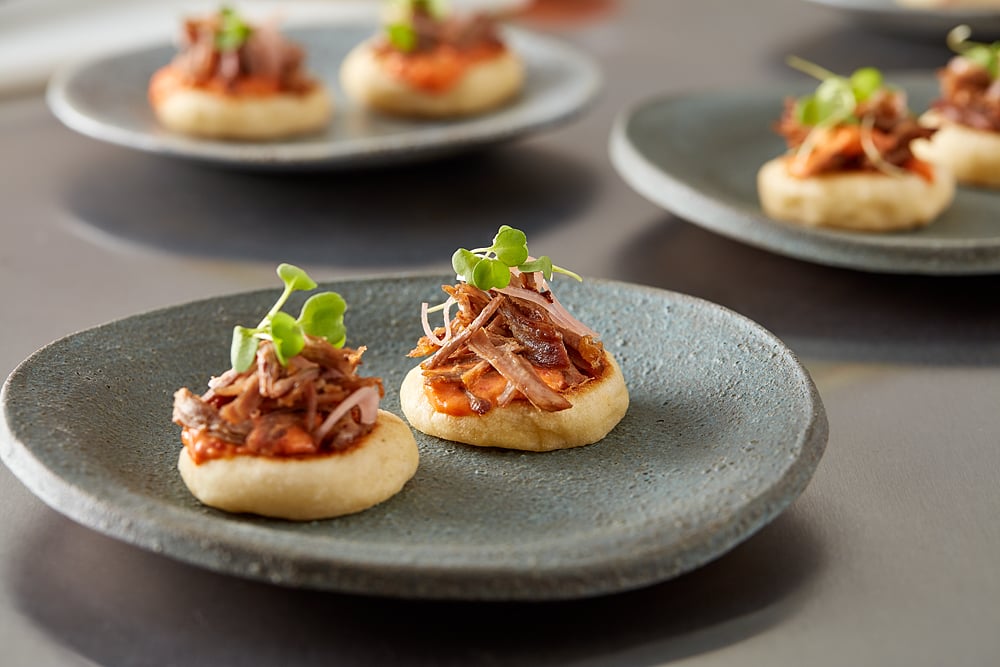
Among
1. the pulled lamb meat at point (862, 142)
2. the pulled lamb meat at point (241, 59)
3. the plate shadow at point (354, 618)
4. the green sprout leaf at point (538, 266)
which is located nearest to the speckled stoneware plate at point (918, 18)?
the pulled lamb meat at point (862, 142)

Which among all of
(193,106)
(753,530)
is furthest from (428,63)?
(753,530)

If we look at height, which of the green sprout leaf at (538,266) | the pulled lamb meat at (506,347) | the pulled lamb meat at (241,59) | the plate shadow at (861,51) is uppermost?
the green sprout leaf at (538,266)

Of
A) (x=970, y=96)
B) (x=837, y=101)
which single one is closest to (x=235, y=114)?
(x=837, y=101)

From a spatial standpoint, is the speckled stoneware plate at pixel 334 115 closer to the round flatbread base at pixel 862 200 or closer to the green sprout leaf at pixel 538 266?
the round flatbread base at pixel 862 200

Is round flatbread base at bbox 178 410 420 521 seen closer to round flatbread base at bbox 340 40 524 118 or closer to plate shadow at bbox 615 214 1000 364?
plate shadow at bbox 615 214 1000 364

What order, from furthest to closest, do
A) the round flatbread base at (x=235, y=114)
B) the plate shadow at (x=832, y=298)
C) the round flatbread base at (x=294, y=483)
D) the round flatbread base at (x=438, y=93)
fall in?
the round flatbread base at (x=438, y=93) → the round flatbread base at (x=235, y=114) → the plate shadow at (x=832, y=298) → the round flatbread base at (x=294, y=483)

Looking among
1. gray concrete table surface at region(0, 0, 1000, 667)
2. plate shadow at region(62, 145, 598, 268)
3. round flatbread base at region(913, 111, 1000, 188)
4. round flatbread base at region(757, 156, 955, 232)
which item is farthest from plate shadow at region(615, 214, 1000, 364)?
round flatbread base at region(913, 111, 1000, 188)

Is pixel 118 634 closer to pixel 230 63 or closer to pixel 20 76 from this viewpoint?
pixel 230 63
